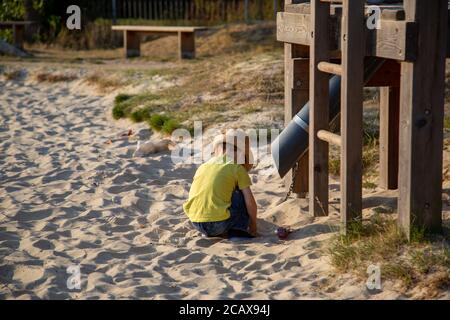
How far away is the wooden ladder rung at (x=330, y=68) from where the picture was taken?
5247mm

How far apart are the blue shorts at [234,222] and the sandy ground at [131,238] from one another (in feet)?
0.25

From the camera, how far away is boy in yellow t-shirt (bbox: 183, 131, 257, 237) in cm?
559

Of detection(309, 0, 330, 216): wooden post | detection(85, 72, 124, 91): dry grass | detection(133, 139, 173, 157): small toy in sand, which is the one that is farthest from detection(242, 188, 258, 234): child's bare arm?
detection(85, 72, 124, 91): dry grass

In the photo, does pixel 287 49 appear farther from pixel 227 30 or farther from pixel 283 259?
pixel 227 30

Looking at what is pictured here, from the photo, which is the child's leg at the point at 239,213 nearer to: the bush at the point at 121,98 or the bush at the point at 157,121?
the bush at the point at 157,121

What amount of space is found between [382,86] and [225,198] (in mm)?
1518

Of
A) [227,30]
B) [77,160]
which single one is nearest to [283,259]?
[77,160]

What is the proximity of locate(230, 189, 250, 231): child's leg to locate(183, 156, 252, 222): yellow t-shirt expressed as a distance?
0.04m

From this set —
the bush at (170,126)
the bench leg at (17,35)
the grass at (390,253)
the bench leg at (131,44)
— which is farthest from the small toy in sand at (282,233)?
the bench leg at (17,35)

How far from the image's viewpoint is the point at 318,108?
5660 mm

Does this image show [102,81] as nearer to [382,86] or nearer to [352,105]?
[382,86]

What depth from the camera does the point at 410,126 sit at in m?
4.69
